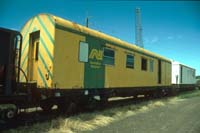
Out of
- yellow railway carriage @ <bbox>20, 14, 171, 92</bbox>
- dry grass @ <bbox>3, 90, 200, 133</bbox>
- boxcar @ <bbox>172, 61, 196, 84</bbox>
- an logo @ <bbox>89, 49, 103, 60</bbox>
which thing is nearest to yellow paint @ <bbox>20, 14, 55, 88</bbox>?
yellow railway carriage @ <bbox>20, 14, 171, 92</bbox>

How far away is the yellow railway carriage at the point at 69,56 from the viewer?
9.29m

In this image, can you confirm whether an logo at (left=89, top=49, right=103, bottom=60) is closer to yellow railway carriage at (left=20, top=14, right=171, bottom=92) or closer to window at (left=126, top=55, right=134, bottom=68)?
yellow railway carriage at (left=20, top=14, right=171, bottom=92)

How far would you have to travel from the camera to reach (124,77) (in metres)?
13.7

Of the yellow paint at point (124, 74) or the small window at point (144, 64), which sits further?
the small window at point (144, 64)

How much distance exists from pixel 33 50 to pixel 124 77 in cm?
518

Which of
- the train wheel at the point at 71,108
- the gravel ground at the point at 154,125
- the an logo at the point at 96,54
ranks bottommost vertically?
the gravel ground at the point at 154,125

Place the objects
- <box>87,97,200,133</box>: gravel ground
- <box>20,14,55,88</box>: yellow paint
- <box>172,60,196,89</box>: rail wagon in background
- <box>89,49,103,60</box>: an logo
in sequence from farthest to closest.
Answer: <box>172,60,196,89</box>: rail wagon in background, <box>89,49,103,60</box>: an logo, <box>20,14,55,88</box>: yellow paint, <box>87,97,200,133</box>: gravel ground

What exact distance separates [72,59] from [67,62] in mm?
314

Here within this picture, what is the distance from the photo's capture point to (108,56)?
40.6 ft

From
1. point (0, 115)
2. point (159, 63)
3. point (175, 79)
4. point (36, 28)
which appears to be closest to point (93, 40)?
point (36, 28)

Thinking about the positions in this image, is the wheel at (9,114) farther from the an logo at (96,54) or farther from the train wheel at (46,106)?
the an logo at (96,54)

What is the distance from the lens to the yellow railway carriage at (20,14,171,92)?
929cm

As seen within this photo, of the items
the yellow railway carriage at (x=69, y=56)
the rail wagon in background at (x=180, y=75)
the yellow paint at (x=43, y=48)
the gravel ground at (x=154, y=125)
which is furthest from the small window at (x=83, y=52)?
the rail wagon in background at (x=180, y=75)

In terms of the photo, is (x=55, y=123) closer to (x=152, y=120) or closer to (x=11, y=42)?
(x=11, y=42)
